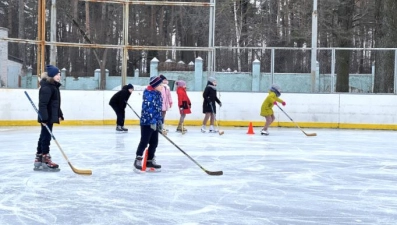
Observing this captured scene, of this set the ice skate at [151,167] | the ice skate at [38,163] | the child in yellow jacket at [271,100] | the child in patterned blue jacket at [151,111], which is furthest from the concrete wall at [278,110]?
the child in patterned blue jacket at [151,111]

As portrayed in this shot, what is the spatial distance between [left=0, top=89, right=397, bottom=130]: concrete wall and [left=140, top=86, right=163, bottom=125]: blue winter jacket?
9101 millimetres

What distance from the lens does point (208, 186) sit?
641cm

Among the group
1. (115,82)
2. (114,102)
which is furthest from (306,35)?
(114,102)

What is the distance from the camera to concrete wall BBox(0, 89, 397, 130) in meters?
16.1

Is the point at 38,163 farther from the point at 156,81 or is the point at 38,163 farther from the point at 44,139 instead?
the point at 156,81

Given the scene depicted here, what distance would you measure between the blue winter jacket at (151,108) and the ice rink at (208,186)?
68 cm

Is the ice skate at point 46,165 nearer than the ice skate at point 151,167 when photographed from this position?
Yes

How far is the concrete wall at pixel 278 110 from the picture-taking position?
16.1m

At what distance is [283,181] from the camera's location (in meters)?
6.88

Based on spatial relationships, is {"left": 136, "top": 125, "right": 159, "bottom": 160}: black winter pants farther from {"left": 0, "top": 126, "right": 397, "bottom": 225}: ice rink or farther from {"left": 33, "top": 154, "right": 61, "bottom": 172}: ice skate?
{"left": 33, "top": 154, "right": 61, "bottom": 172}: ice skate

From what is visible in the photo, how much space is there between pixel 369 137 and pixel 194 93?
17.8ft

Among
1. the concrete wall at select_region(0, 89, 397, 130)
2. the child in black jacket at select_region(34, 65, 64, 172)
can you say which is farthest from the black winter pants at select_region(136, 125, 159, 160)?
the concrete wall at select_region(0, 89, 397, 130)

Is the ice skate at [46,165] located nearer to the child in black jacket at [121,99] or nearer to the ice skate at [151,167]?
the ice skate at [151,167]

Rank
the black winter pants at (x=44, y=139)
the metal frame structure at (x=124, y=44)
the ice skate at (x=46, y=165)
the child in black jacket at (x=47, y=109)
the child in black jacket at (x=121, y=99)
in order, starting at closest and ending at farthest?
the child in black jacket at (x=47, y=109) < the black winter pants at (x=44, y=139) < the ice skate at (x=46, y=165) < the child in black jacket at (x=121, y=99) < the metal frame structure at (x=124, y=44)
